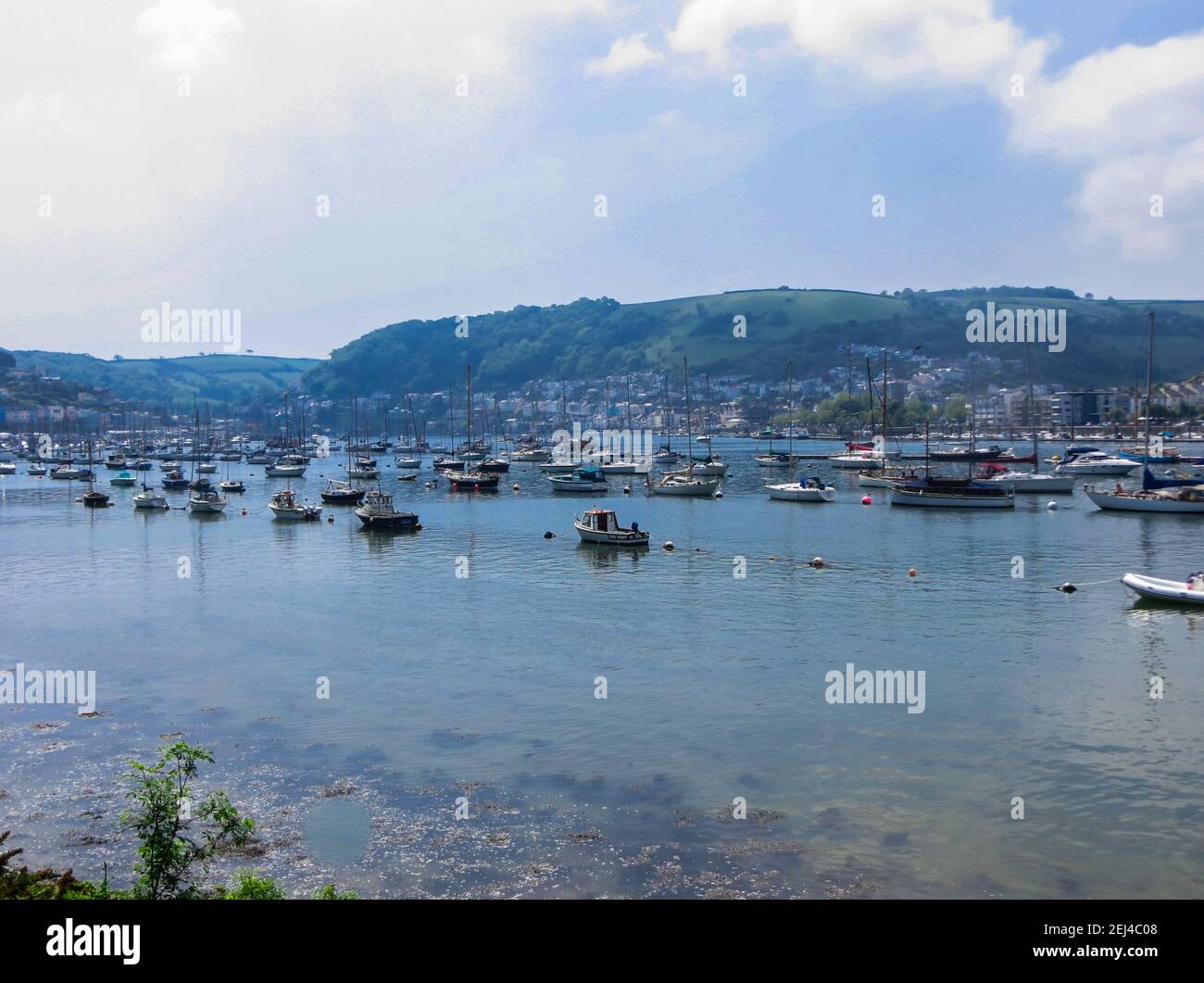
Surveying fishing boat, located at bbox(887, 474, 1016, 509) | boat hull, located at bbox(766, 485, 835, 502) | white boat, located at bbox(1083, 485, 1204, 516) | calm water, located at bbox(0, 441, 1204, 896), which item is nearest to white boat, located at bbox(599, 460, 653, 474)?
boat hull, located at bbox(766, 485, 835, 502)

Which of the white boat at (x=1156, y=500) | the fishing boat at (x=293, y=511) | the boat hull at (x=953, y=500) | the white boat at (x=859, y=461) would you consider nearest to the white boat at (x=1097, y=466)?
the white boat at (x=859, y=461)

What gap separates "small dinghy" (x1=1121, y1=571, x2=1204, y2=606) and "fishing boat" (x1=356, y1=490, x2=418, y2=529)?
163 ft

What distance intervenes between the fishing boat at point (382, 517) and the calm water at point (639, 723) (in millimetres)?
15230

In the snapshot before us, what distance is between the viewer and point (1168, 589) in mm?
42375

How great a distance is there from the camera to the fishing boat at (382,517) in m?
76.8

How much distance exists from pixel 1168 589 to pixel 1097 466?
3963 inches

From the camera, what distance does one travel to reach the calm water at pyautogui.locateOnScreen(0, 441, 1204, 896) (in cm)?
1941

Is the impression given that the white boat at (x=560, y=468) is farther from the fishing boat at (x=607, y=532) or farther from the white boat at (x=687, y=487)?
the fishing boat at (x=607, y=532)

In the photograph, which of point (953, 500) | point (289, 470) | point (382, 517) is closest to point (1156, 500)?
point (953, 500)

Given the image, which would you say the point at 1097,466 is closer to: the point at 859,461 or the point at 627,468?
the point at 859,461

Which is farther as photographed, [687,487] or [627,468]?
[627,468]

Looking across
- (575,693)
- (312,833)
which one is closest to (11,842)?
(312,833)
